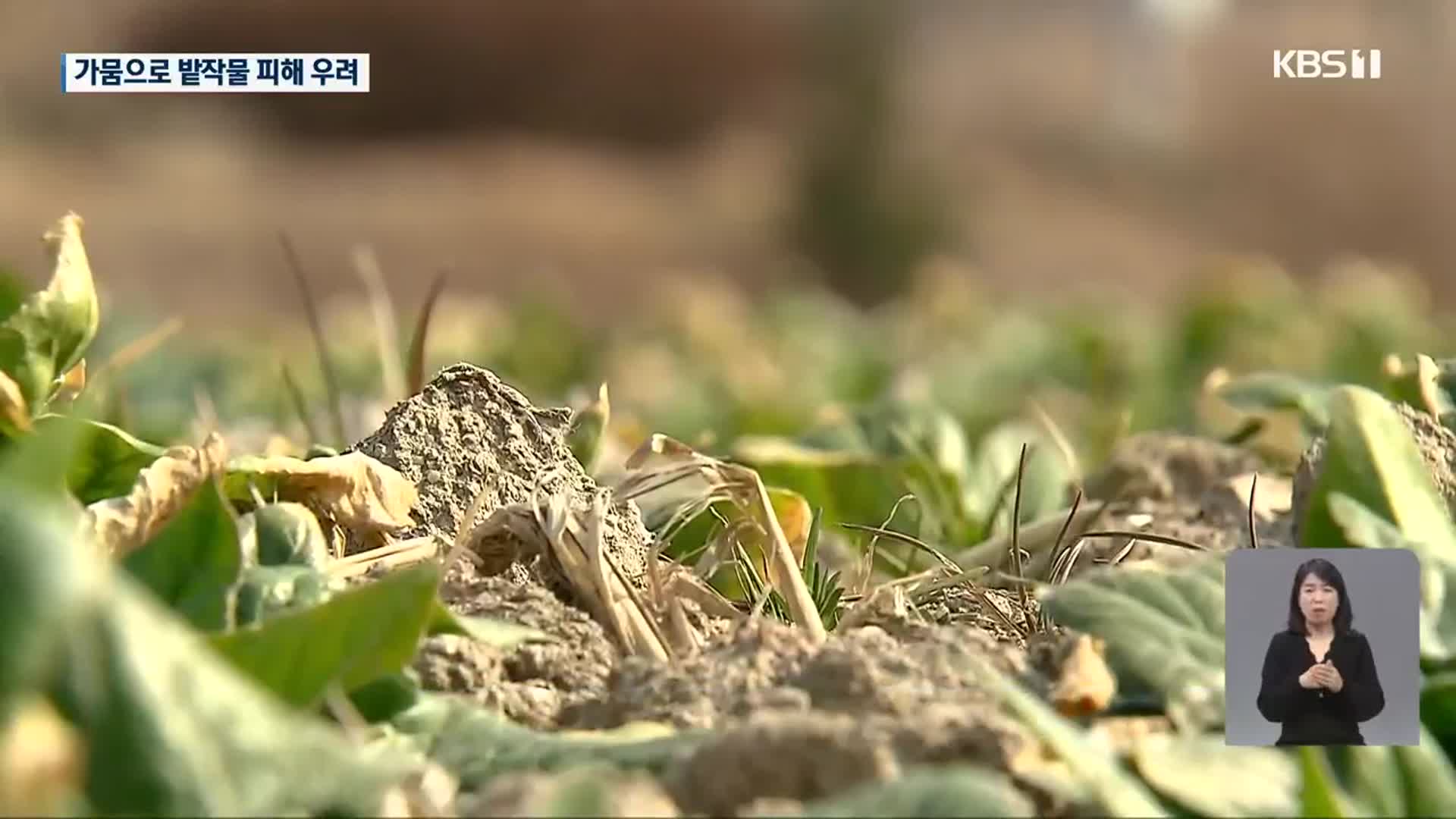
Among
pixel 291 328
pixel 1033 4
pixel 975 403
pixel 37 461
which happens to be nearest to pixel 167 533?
pixel 37 461

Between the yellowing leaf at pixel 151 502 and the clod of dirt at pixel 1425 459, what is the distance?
0.44 m

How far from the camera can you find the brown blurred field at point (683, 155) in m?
7.83

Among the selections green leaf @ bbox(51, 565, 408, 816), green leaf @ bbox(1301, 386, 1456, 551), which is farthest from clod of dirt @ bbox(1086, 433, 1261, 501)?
green leaf @ bbox(51, 565, 408, 816)

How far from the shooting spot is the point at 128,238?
7.80 metres

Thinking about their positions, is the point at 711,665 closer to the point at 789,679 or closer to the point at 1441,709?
the point at 789,679

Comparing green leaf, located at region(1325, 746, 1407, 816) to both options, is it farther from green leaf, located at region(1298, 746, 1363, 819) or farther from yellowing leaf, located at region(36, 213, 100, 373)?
yellowing leaf, located at region(36, 213, 100, 373)

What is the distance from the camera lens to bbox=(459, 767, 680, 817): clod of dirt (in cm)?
54

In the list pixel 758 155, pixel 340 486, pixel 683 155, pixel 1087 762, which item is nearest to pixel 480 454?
pixel 340 486

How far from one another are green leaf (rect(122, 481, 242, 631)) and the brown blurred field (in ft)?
21.4

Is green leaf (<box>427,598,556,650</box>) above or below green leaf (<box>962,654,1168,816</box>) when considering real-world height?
above

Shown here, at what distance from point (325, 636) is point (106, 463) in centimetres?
35

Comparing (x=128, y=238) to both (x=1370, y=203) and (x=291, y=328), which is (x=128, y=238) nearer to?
(x=291, y=328)

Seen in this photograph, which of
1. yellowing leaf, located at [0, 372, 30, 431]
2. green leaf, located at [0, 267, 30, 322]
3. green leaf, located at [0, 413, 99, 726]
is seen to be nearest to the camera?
green leaf, located at [0, 413, 99, 726]

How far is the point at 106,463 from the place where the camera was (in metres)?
0.89
